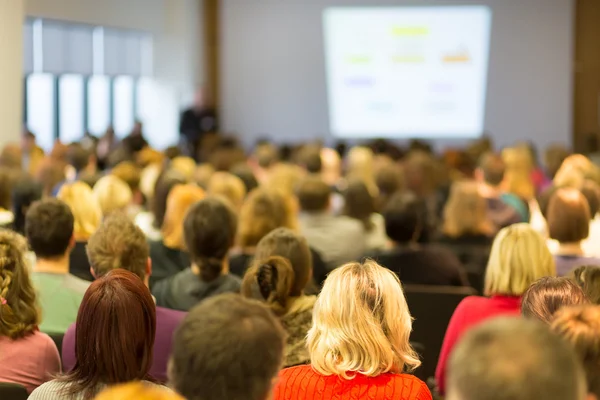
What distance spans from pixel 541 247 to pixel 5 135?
6.48 meters

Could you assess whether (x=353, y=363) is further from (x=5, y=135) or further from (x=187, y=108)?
(x=187, y=108)

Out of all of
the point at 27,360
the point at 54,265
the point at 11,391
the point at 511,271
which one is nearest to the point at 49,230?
the point at 54,265

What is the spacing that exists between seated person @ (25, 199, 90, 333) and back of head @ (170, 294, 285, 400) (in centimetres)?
241

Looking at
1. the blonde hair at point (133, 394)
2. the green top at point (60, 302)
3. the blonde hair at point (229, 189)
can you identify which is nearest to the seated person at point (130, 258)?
the green top at point (60, 302)

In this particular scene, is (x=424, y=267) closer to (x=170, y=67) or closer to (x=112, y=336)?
(x=112, y=336)

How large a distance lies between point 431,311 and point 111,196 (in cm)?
261

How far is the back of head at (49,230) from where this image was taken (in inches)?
175

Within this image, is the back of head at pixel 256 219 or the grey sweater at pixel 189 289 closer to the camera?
the grey sweater at pixel 189 289

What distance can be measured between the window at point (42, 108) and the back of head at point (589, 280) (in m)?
11.0

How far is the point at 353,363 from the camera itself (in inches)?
110

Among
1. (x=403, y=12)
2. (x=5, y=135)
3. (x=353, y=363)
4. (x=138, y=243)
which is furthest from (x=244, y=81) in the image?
(x=353, y=363)

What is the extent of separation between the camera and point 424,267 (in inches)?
218

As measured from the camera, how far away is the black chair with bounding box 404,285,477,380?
16.5 ft

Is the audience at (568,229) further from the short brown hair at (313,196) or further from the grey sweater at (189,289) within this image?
the short brown hair at (313,196)
